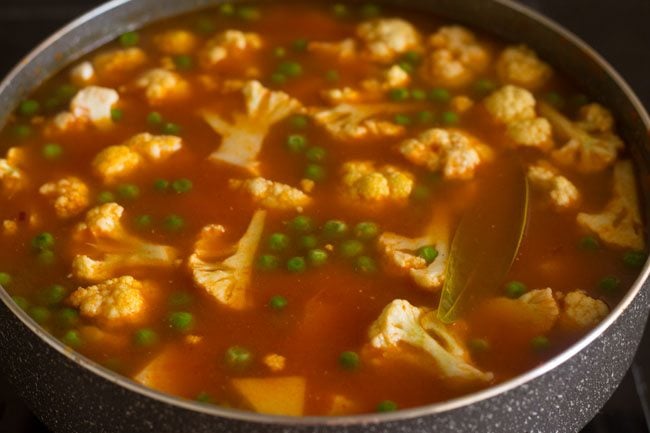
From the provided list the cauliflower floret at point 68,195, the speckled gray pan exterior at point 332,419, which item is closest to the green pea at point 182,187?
the cauliflower floret at point 68,195

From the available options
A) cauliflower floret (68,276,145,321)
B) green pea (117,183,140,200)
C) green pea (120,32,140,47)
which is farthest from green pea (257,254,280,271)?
green pea (120,32,140,47)

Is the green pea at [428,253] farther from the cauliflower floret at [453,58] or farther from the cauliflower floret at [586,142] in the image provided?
the cauliflower floret at [453,58]

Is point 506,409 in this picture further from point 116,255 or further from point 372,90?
point 372,90

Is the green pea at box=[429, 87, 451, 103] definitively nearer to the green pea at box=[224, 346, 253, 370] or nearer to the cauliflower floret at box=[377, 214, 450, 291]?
the cauliflower floret at box=[377, 214, 450, 291]

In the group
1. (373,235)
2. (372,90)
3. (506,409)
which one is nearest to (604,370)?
(506,409)

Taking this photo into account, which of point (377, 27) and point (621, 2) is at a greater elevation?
point (377, 27)
